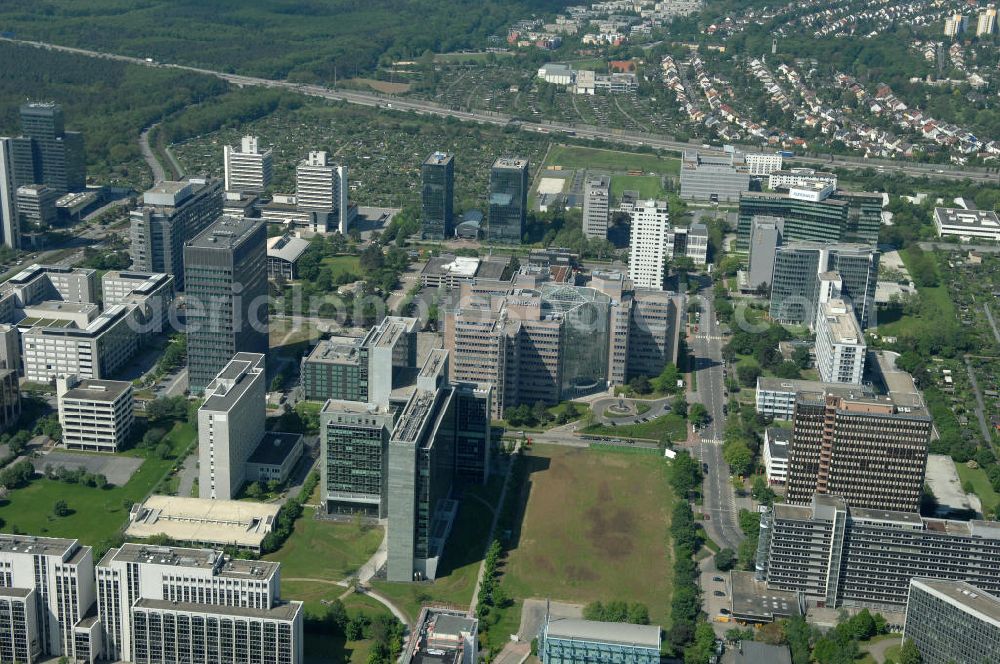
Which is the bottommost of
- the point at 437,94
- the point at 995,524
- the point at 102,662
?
the point at 102,662

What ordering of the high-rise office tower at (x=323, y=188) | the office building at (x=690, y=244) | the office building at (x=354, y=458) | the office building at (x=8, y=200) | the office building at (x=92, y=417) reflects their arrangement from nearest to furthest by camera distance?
the office building at (x=354, y=458), the office building at (x=92, y=417), the office building at (x=8, y=200), the office building at (x=690, y=244), the high-rise office tower at (x=323, y=188)

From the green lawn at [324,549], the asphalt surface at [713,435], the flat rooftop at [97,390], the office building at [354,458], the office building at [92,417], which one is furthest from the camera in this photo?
the flat rooftop at [97,390]

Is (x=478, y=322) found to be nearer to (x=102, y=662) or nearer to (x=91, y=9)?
(x=102, y=662)

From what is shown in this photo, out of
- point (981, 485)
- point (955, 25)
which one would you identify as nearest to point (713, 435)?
point (981, 485)

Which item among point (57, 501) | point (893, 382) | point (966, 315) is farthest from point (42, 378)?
point (966, 315)

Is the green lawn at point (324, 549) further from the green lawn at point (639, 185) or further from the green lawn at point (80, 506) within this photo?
the green lawn at point (639, 185)

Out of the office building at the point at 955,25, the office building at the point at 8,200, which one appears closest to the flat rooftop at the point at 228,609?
the office building at the point at 8,200

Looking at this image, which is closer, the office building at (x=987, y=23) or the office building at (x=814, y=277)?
the office building at (x=814, y=277)

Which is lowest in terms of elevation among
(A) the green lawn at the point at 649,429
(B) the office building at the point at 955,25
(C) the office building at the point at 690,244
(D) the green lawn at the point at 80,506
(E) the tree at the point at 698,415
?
(D) the green lawn at the point at 80,506
